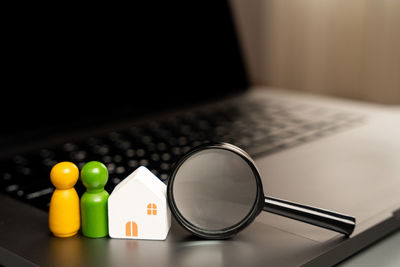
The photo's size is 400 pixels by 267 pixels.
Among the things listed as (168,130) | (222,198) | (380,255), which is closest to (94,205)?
(222,198)

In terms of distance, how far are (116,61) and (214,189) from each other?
0.58 m

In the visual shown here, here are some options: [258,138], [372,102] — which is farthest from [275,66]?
[258,138]

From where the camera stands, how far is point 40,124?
957 mm

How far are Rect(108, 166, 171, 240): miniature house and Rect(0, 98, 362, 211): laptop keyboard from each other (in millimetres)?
114

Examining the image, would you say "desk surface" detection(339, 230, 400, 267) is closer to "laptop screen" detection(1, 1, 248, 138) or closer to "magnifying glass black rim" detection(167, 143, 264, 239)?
"magnifying glass black rim" detection(167, 143, 264, 239)

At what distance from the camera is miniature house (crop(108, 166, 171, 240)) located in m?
0.54

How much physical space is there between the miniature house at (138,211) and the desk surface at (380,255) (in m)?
0.20

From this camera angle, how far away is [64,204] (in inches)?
21.5

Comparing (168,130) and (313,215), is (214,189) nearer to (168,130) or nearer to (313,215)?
(313,215)

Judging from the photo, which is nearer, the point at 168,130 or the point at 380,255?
the point at 380,255

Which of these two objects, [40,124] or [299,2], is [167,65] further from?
[299,2]

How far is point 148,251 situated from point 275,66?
3.72 ft

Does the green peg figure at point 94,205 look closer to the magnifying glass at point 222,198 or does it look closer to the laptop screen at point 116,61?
the magnifying glass at point 222,198

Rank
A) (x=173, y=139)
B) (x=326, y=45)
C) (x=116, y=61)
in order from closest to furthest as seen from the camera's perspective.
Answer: (x=173, y=139) → (x=116, y=61) → (x=326, y=45)
